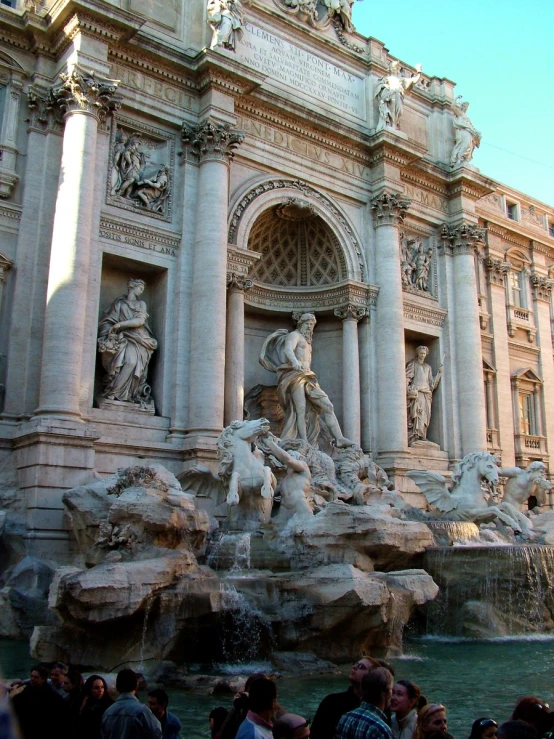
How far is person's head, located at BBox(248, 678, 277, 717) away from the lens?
3627 mm

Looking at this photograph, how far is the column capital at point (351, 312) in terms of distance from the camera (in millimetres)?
20750

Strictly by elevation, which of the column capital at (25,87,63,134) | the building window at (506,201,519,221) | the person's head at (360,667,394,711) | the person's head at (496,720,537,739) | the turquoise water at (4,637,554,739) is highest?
the building window at (506,201,519,221)

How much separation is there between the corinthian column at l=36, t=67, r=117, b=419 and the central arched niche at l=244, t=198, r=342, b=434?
5.82 metres

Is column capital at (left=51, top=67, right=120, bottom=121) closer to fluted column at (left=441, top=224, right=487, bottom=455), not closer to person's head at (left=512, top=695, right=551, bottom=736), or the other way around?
fluted column at (left=441, top=224, right=487, bottom=455)

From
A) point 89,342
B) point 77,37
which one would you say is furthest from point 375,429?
point 77,37

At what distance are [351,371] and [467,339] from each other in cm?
431

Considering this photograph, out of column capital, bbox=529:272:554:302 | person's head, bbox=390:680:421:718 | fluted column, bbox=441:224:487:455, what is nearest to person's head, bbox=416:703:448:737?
person's head, bbox=390:680:421:718

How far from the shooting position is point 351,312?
2075 centimetres

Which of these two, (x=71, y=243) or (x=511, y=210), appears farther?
(x=511, y=210)

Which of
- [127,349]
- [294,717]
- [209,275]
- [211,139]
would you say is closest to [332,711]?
[294,717]

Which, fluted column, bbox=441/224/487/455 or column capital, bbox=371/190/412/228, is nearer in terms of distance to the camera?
column capital, bbox=371/190/412/228

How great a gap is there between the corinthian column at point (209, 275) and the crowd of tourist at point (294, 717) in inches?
479

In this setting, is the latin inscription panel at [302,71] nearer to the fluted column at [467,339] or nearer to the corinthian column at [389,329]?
the corinthian column at [389,329]

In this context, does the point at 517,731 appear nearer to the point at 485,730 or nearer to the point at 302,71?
the point at 485,730
